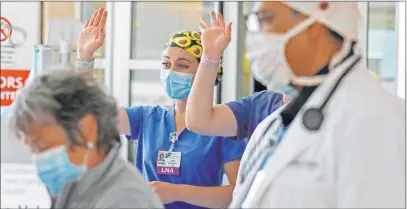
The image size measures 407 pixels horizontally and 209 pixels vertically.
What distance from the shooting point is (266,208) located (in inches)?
55.2

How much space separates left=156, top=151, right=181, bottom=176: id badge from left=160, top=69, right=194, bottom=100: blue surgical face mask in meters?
0.25

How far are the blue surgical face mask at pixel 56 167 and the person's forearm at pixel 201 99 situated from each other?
2.02 ft

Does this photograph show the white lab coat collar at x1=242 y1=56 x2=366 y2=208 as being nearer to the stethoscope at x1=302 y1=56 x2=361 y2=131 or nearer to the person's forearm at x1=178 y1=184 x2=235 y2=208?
the stethoscope at x1=302 y1=56 x2=361 y2=131

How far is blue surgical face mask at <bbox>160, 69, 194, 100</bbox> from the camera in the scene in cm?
227

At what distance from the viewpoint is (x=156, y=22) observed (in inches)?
165

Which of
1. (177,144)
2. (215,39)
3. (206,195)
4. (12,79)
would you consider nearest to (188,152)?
(177,144)

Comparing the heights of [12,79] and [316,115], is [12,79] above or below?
above

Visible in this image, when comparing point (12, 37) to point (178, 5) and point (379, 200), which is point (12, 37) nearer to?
point (178, 5)

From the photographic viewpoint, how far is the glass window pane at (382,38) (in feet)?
10.8

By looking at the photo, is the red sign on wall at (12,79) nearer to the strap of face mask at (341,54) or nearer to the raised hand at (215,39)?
the raised hand at (215,39)

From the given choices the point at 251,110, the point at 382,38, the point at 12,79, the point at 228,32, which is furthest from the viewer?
the point at 12,79

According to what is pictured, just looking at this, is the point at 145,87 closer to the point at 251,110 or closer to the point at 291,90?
the point at 251,110

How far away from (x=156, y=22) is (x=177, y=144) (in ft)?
6.86

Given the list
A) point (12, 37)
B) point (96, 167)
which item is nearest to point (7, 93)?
point (12, 37)
